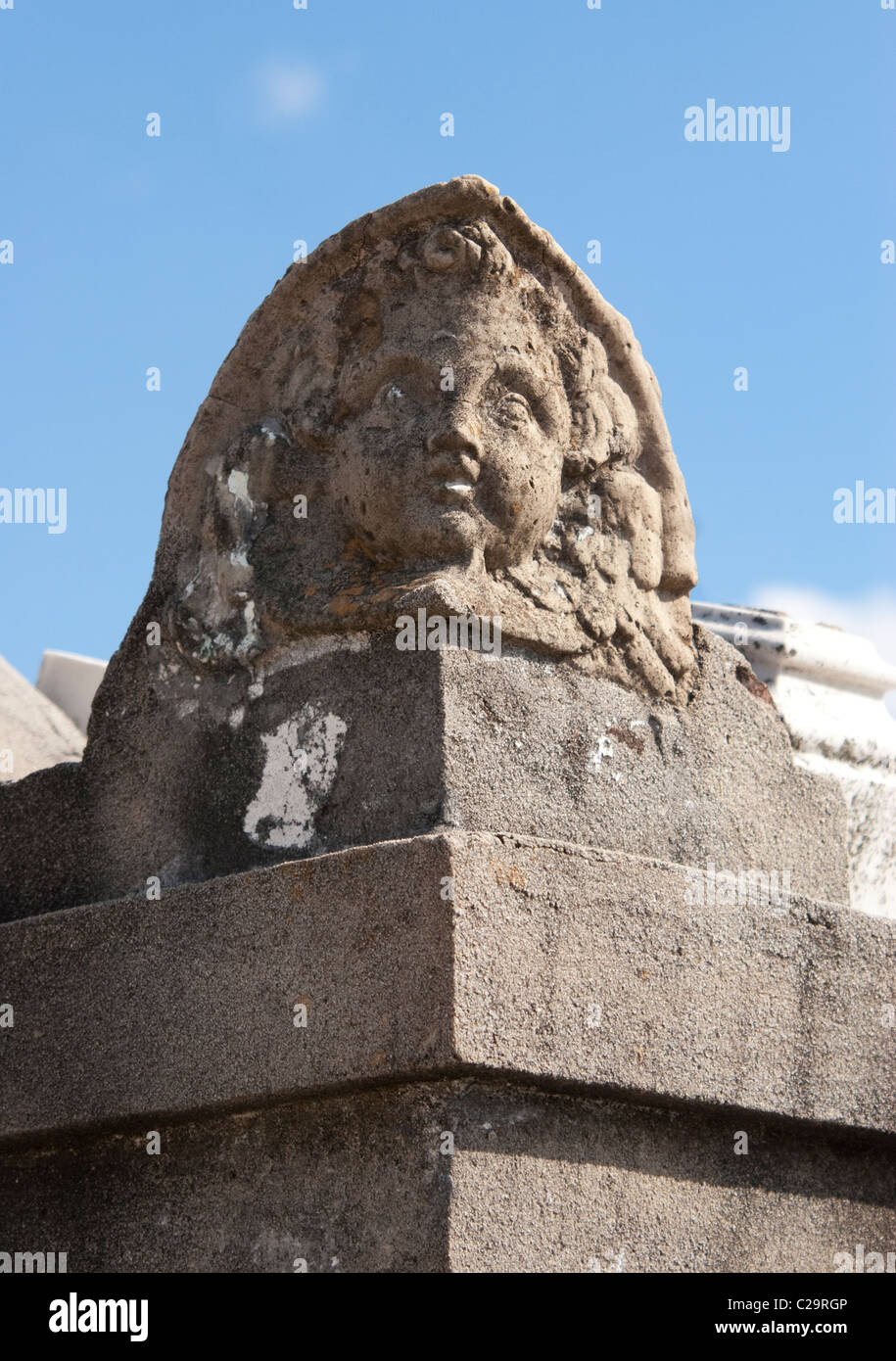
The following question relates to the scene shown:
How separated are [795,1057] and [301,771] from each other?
119cm

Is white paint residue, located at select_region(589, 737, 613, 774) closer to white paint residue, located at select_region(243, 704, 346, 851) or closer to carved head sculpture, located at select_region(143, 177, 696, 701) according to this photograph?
carved head sculpture, located at select_region(143, 177, 696, 701)

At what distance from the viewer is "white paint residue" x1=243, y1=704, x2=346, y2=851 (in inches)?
140

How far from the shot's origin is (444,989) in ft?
9.96

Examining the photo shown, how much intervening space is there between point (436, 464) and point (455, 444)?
0.20 feet

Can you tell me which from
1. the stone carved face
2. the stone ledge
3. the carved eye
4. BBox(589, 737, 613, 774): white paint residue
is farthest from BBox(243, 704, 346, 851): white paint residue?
the carved eye

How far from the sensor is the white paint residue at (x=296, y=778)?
355cm

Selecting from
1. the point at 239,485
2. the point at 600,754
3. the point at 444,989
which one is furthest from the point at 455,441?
the point at 444,989

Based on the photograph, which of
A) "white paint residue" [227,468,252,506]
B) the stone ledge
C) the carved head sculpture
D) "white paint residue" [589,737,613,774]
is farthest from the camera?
"white paint residue" [227,468,252,506]

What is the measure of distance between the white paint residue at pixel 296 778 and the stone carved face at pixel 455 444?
413 mm

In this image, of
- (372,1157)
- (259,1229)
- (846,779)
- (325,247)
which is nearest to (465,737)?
(372,1157)

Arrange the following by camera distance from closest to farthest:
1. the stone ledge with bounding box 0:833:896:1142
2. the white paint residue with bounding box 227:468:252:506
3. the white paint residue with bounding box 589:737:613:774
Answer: the stone ledge with bounding box 0:833:896:1142, the white paint residue with bounding box 589:737:613:774, the white paint residue with bounding box 227:468:252:506

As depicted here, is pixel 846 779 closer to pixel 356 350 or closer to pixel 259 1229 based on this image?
pixel 356 350

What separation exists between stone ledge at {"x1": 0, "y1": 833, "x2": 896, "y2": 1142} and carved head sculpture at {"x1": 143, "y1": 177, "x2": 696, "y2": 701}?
578 millimetres

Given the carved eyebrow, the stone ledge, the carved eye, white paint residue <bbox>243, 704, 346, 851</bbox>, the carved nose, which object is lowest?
the stone ledge
